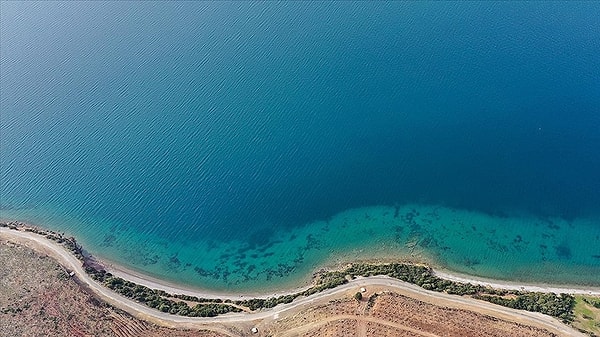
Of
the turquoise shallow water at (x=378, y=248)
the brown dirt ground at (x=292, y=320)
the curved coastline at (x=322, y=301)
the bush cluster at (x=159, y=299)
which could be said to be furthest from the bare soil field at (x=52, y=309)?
the turquoise shallow water at (x=378, y=248)

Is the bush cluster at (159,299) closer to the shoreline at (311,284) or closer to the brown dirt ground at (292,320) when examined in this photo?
the shoreline at (311,284)

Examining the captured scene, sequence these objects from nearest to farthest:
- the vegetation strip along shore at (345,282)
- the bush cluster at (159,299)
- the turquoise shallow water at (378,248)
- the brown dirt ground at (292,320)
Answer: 1. the brown dirt ground at (292,320)
2. the vegetation strip along shore at (345,282)
3. the bush cluster at (159,299)
4. the turquoise shallow water at (378,248)

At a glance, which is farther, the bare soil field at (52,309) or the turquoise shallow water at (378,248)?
the turquoise shallow water at (378,248)

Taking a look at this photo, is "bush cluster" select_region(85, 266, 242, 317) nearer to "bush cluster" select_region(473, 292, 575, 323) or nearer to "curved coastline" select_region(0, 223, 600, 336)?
"curved coastline" select_region(0, 223, 600, 336)

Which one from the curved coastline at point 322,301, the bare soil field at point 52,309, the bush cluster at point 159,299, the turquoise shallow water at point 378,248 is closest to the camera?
the curved coastline at point 322,301

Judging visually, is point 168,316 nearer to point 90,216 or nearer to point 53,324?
point 53,324

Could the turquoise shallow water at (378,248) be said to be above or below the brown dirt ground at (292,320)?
above
